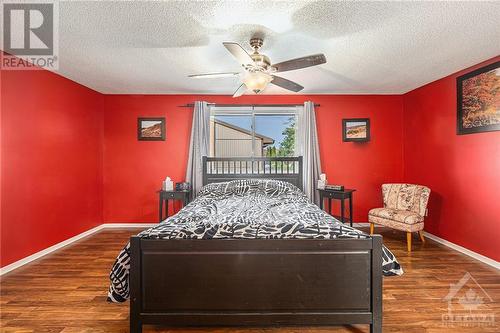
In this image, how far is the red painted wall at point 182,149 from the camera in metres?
4.69

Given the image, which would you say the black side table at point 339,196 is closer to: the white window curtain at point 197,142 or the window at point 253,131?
the window at point 253,131

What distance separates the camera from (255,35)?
2.50m

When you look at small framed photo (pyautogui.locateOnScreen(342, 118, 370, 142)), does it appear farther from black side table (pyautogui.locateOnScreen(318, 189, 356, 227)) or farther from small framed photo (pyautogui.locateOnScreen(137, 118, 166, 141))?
small framed photo (pyautogui.locateOnScreen(137, 118, 166, 141))

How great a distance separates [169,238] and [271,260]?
0.73 metres

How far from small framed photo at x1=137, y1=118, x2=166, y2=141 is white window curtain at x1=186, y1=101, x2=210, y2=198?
612mm

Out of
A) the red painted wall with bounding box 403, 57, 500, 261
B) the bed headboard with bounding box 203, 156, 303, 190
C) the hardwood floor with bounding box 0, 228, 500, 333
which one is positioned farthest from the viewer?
the bed headboard with bounding box 203, 156, 303, 190

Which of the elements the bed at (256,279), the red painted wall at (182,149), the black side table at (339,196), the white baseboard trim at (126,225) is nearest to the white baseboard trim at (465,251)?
the red painted wall at (182,149)

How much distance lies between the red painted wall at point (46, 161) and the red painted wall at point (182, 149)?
0.31 meters

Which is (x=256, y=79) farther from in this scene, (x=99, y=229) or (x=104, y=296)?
(x=99, y=229)

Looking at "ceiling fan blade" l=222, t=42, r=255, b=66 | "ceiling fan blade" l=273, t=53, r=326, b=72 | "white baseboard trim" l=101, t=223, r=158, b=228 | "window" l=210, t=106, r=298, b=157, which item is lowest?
"white baseboard trim" l=101, t=223, r=158, b=228

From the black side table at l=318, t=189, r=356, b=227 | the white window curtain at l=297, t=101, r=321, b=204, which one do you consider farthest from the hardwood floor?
the white window curtain at l=297, t=101, r=321, b=204

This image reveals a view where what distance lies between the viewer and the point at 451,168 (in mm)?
3697

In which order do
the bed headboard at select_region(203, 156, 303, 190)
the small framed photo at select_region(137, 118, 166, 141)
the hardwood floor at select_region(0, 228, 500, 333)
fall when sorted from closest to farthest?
the hardwood floor at select_region(0, 228, 500, 333) → the bed headboard at select_region(203, 156, 303, 190) → the small framed photo at select_region(137, 118, 166, 141)

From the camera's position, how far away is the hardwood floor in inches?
76.7
